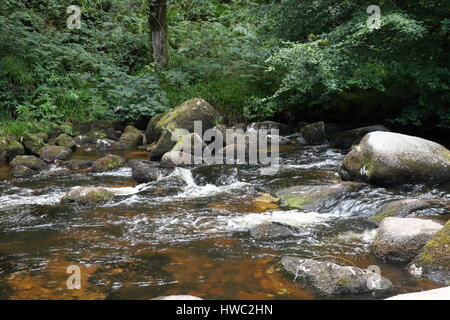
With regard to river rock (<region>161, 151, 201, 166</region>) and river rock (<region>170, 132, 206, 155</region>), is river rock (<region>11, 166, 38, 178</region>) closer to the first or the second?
river rock (<region>161, 151, 201, 166</region>)

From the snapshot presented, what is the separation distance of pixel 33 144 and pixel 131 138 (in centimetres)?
279

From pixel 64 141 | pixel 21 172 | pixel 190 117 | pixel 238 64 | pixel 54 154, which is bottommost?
pixel 21 172

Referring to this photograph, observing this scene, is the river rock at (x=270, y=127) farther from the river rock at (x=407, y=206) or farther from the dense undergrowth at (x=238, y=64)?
the river rock at (x=407, y=206)

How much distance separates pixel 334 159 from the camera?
11.1 metres

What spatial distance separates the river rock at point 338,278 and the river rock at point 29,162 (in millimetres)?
7932

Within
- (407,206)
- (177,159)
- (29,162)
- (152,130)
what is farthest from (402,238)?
(152,130)

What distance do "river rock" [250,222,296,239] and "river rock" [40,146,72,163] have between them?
23.3 feet

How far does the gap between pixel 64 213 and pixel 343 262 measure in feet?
14.5

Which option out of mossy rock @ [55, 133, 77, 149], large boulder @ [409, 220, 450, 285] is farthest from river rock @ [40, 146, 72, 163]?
large boulder @ [409, 220, 450, 285]

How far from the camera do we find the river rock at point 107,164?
10617mm

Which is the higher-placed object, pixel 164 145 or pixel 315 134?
pixel 315 134

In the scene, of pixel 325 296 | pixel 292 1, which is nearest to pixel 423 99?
pixel 292 1

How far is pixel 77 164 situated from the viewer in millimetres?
10930

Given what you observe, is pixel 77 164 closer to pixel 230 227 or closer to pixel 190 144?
pixel 190 144
